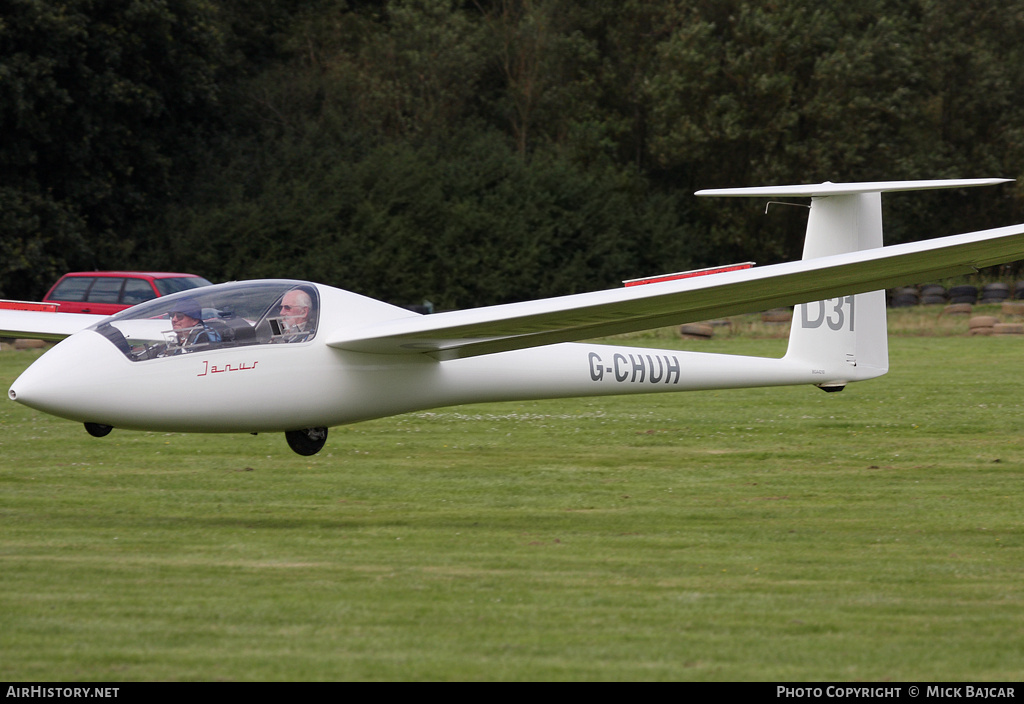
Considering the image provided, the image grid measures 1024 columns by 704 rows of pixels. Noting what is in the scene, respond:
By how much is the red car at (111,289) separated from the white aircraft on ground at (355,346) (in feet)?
55.8

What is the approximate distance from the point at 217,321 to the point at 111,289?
19.2 m

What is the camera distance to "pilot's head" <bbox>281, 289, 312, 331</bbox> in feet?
31.6

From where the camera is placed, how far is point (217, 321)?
941 cm

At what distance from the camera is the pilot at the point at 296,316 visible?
9609 millimetres

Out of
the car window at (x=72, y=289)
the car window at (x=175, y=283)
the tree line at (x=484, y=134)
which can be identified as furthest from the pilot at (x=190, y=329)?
the tree line at (x=484, y=134)

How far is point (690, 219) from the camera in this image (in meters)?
51.2

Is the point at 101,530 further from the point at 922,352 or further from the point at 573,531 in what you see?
the point at 922,352

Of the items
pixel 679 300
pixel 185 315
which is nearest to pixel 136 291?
pixel 185 315

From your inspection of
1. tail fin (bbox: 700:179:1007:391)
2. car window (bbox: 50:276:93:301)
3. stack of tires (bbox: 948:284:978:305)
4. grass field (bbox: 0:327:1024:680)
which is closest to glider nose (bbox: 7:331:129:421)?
grass field (bbox: 0:327:1024:680)

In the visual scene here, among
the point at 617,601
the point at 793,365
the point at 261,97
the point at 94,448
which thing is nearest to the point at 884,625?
the point at 617,601

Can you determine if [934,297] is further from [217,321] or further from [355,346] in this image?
[217,321]

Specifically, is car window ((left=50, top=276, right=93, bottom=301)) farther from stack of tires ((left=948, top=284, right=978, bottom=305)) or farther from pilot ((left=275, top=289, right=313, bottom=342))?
stack of tires ((left=948, top=284, right=978, bottom=305))

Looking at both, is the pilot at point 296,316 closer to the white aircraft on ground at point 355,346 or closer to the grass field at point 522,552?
the white aircraft on ground at point 355,346

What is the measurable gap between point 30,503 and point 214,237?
34.3 meters
